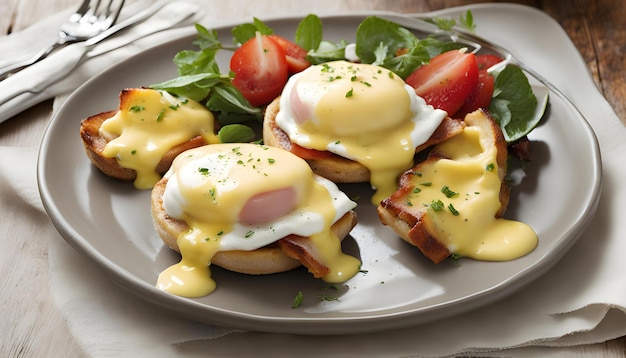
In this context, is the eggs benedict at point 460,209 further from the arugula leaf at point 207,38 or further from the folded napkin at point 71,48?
the folded napkin at point 71,48

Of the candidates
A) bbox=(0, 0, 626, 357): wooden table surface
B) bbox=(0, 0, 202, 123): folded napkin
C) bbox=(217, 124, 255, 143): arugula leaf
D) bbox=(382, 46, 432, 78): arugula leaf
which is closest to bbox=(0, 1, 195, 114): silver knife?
bbox=(0, 0, 202, 123): folded napkin

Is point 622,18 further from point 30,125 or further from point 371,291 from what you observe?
point 30,125

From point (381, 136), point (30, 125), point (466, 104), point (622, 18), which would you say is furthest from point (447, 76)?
point (30, 125)

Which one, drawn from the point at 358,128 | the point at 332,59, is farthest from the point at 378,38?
the point at 358,128

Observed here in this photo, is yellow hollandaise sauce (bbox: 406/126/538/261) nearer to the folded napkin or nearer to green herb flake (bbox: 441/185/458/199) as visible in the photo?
green herb flake (bbox: 441/185/458/199)

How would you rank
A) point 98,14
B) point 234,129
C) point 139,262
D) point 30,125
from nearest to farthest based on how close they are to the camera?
point 139,262 → point 234,129 → point 30,125 → point 98,14

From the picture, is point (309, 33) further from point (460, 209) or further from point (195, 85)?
point (460, 209)
